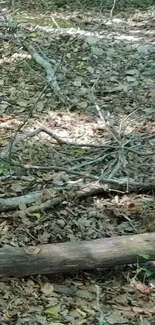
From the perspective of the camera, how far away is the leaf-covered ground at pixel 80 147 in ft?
10.4

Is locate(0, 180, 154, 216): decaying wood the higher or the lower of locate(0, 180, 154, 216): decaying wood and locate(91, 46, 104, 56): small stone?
the lower

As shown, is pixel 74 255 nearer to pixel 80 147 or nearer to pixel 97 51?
pixel 80 147

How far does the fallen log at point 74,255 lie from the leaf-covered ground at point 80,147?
0.11 metres

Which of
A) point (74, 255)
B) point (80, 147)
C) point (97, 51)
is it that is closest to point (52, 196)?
point (74, 255)

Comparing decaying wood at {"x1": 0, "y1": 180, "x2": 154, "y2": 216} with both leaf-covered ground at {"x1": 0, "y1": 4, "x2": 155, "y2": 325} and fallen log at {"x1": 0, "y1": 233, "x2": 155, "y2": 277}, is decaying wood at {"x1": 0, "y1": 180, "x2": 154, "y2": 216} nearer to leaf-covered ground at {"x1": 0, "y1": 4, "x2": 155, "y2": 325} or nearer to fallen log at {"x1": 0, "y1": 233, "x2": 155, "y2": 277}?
leaf-covered ground at {"x1": 0, "y1": 4, "x2": 155, "y2": 325}

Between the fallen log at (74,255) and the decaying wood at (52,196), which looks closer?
the fallen log at (74,255)

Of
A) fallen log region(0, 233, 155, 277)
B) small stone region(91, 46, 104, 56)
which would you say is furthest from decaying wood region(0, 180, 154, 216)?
small stone region(91, 46, 104, 56)

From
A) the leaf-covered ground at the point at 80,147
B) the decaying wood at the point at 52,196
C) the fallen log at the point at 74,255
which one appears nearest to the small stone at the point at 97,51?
the leaf-covered ground at the point at 80,147

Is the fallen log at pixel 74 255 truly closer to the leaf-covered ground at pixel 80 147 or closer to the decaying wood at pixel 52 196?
the leaf-covered ground at pixel 80 147

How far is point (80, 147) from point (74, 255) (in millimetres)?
1721

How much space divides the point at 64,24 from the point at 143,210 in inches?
182

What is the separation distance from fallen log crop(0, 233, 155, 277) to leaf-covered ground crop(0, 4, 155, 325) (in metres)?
0.11

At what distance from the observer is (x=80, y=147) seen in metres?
4.79

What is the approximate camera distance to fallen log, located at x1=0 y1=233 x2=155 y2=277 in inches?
124
